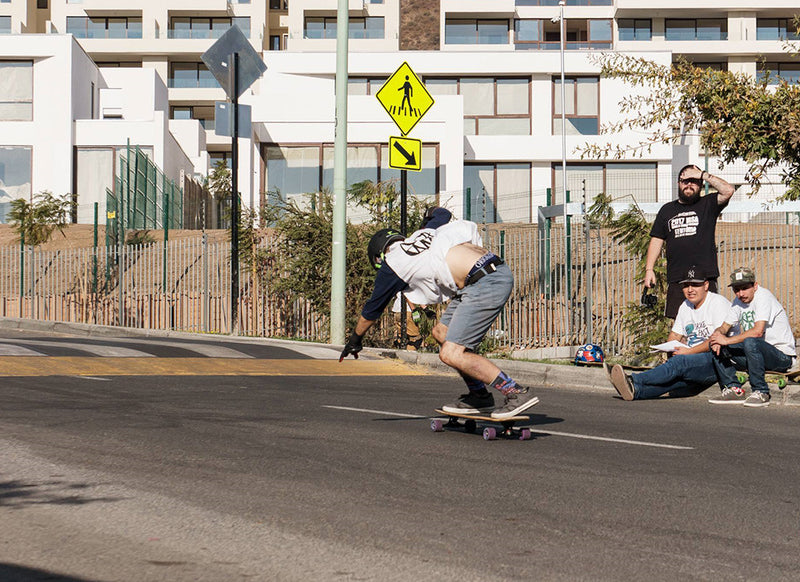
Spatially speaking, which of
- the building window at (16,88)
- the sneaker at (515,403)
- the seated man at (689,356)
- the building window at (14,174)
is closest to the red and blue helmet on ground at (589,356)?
the seated man at (689,356)

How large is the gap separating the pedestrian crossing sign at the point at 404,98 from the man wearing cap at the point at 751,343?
267 inches

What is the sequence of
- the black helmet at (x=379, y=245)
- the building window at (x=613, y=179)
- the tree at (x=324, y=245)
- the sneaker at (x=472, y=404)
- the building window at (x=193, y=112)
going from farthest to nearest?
the building window at (x=193, y=112) → the building window at (x=613, y=179) → the tree at (x=324, y=245) → the sneaker at (x=472, y=404) → the black helmet at (x=379, y=245)

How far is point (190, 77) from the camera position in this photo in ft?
213

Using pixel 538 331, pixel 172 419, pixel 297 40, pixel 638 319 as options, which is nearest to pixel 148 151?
pixel 297 40

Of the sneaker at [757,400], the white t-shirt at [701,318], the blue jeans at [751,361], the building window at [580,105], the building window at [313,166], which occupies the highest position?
the building window at [580,105]

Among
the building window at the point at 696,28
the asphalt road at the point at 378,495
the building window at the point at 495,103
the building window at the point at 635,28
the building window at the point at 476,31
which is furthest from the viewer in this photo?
the building window at the point at 635,28

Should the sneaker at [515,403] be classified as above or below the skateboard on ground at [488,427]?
above

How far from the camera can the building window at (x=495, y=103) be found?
41.7m

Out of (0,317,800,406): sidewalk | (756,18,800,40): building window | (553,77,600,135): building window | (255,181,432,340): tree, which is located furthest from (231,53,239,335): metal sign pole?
(756,18,800,40): building window

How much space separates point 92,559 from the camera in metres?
3.78

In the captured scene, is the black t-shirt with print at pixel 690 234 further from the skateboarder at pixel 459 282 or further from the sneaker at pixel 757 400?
the skateboarder at pixel 459 282

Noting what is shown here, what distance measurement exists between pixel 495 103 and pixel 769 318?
1314 inches

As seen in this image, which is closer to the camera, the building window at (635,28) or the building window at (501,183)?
the building window at (501,183)

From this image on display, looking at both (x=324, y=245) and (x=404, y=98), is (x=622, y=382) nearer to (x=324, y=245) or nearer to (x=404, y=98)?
(x=404, y=98)
